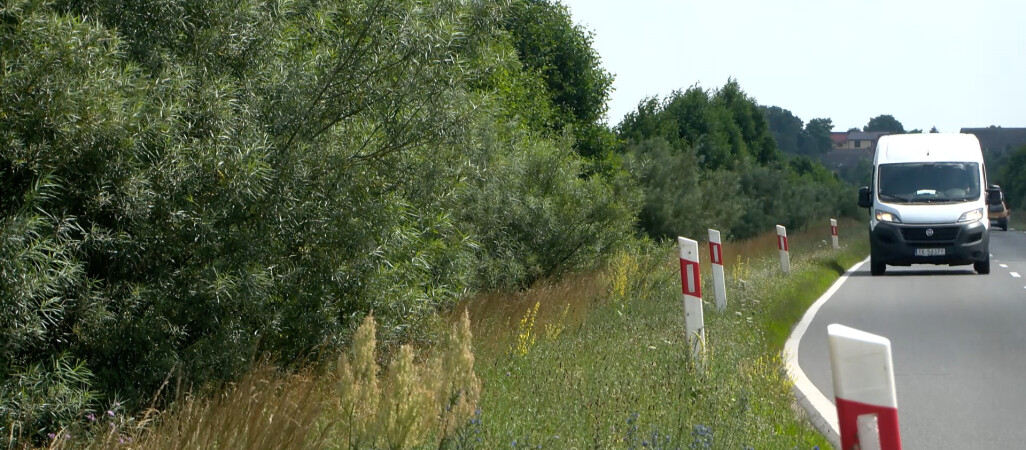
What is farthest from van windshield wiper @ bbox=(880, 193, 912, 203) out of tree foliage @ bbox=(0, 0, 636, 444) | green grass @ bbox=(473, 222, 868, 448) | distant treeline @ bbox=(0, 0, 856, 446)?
tree foliage @ bbox=(0, 0, 636, 444)

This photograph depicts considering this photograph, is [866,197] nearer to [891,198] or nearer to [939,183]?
[891,198]

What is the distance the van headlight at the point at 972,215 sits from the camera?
22812 mm

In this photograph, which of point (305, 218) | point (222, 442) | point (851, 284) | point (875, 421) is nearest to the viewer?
point (875, 421)

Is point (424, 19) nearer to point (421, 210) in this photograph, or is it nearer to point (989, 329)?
point (421, 210)

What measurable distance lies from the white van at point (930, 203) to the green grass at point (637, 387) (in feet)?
38.3

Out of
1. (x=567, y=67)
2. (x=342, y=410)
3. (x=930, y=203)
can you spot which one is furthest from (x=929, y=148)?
(x=342, y=410)

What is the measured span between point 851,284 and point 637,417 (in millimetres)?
16574

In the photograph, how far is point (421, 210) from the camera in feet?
27.1

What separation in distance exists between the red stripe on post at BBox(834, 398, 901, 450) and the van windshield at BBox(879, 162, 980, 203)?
21.7m

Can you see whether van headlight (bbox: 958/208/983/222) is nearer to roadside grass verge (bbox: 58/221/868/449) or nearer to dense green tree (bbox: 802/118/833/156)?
roadside grass verge (bbox: 58/221/868/449)

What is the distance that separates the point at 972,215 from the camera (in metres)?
22.9

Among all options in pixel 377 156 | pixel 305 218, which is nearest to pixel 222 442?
pixel 305 218

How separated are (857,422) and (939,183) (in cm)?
2203

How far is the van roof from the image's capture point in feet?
76.7
